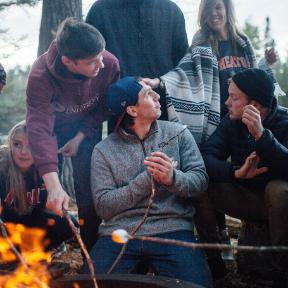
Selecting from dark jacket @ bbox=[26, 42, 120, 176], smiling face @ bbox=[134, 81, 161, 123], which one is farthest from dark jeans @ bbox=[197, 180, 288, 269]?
dark jacket @ bbox=[26, 42, 120, 176]

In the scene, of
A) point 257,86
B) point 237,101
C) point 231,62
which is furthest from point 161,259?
point 231,62

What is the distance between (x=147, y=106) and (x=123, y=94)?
0.18 m

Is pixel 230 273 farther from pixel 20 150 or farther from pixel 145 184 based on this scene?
pixel 20 150

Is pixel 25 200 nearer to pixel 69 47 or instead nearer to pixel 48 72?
pixel 48 72

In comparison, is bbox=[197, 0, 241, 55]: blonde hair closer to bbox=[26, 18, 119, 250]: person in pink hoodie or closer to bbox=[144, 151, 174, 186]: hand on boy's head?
bbox=[26, 18, 119, 250]: person in pink hoodie

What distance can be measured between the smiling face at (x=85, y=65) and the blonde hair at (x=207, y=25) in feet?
3.64

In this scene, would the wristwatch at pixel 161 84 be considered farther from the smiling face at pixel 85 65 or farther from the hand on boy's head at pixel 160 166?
the hand on boy's head at pixel 160 166

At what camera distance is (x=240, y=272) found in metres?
3.32

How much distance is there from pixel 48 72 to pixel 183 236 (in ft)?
4.54

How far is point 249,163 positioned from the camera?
113 inches

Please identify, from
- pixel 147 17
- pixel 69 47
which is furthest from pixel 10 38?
pixel 69 47

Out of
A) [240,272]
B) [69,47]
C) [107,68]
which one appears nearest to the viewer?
[69,47]

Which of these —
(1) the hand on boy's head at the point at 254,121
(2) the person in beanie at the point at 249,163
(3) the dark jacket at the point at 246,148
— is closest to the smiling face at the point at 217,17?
(2) the person in beanie at the point at 249,163

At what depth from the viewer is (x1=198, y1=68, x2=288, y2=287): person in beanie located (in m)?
2.76
